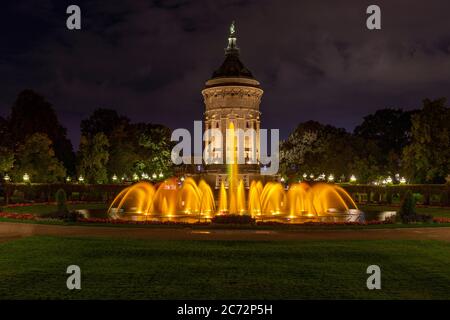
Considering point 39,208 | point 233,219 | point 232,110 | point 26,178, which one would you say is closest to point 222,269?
point 233,219

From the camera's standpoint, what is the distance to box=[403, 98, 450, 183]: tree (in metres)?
56.6

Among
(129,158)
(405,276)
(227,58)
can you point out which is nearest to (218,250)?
(405,276)

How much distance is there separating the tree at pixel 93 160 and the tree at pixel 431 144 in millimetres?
36669

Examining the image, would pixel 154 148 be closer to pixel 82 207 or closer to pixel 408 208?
pixel 82 207

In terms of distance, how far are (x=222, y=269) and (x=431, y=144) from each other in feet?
156

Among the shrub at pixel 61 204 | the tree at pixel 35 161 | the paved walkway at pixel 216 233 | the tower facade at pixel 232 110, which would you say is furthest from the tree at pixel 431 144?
the tower facade at pixel 232 110

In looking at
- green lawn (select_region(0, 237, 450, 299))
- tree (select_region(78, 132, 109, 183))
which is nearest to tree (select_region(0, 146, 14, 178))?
tree (select_region(78, 132, 109, 183))

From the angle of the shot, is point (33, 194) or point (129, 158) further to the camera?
point (129, 158)

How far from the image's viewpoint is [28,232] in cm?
2508

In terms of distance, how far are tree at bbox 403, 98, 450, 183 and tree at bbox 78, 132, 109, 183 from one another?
120 ft

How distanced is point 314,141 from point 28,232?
77.2m

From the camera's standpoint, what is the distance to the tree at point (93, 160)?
6378cm

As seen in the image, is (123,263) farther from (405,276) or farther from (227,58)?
(227,58)

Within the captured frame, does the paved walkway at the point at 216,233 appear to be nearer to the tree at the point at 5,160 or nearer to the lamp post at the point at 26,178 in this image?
the lamp post at the point at 26,178
